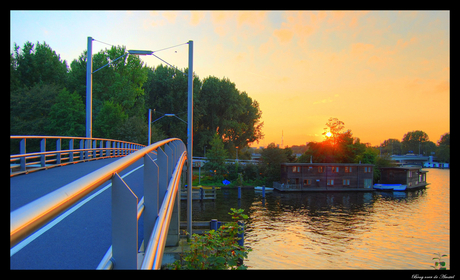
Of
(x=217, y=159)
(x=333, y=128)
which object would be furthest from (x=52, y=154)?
(x=333, y=128)

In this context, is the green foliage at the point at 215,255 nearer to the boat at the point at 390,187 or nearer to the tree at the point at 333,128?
the boat at the point at 390,187

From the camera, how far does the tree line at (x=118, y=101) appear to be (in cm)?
4953

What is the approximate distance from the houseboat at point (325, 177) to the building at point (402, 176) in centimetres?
761

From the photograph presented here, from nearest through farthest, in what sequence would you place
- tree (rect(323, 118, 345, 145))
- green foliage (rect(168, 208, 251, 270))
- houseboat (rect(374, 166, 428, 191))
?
green foliage (rect(168, 208, 251, 270)) → houseboat (rect(374, 166, 428, 191)) → tree (rect(323, 118, 345, 145))

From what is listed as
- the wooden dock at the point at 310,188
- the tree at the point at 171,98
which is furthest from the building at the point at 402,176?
the tree at the point at 171,98

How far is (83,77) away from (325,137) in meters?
58.3

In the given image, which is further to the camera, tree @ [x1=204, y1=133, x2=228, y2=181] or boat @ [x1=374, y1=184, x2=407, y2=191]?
boat @ [x1=374, y1=184, x2=407, y2=191]

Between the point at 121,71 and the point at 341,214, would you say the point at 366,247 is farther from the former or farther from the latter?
the point at 121,71

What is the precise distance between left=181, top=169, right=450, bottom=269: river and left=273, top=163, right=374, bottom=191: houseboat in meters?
3.56

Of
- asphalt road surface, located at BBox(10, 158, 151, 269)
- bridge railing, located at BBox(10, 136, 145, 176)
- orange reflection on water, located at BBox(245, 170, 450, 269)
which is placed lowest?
orange reflection on water, located at BBox(245, 170, 450, 269)

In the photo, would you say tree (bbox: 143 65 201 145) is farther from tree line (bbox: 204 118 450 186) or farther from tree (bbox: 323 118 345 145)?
tree (bbox: 323 118 345 145)

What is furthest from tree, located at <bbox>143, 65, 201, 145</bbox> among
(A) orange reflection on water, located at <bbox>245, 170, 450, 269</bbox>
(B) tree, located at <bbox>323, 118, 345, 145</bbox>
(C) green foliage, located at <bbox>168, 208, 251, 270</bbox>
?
(C) green foliage, located at <bbox>168, 208, 251, 270</bbox>

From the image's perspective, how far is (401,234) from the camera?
110 ft

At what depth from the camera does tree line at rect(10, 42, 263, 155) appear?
49.5 m
